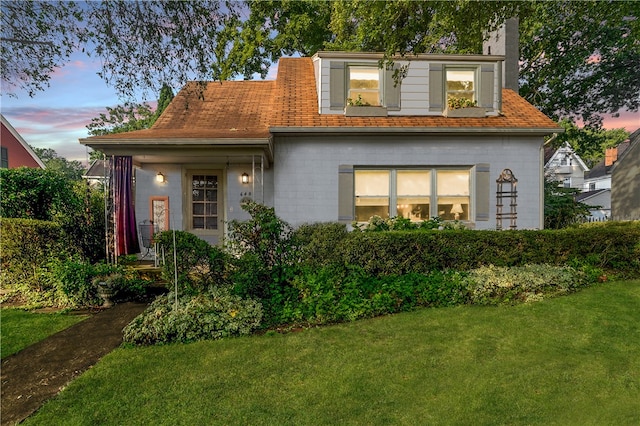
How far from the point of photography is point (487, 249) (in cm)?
639

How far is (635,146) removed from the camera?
16953 millimetres

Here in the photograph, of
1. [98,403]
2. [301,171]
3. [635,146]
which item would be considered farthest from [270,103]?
[635,146]

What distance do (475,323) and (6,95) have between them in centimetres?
650

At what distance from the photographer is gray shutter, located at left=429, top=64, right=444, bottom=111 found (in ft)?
30.5

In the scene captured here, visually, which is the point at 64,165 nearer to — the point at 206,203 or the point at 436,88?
the point at 206,203

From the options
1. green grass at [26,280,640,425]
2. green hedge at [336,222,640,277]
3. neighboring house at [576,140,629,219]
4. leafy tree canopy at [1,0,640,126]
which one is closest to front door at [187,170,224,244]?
leafy tree canopy at [1,0,640,126]

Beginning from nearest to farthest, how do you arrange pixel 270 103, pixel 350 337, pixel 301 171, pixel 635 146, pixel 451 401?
pixel 451 401 < pixel 350 337 < pixel 301 171 < pixel 270 103 < pixel 635 146

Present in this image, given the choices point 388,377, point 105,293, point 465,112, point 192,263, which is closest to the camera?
point 388,377

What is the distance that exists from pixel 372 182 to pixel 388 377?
20.5 feet

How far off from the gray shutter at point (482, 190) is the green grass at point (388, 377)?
4.27 meters

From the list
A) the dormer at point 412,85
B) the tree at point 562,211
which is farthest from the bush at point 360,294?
the tree at point 562,211

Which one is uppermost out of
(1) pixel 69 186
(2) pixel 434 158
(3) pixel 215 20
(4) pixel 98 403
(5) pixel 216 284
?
(3) pixel 215 20

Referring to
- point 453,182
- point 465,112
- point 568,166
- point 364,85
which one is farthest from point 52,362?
point 568,166

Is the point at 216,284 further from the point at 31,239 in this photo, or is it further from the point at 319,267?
the point at 31,239
